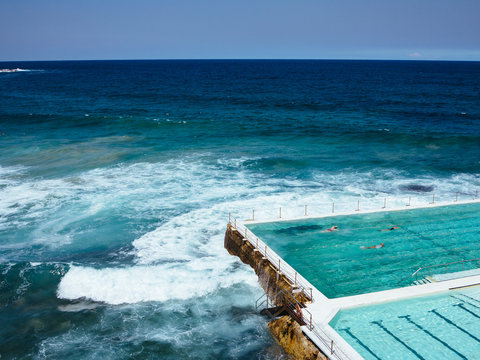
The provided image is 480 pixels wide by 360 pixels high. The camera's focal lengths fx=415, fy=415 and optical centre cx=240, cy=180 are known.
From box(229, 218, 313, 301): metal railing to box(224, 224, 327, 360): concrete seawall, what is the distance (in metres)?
0.12

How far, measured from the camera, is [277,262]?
1611 centimetres

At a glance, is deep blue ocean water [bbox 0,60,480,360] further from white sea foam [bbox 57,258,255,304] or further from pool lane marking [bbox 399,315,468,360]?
pool lane marking [bbox 399,315,468,360]

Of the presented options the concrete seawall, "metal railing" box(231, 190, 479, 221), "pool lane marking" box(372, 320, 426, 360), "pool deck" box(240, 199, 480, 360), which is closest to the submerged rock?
the concrete seawall

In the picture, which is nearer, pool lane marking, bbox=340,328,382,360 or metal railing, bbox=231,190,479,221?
pool lane marking, bbox=340,328,382,360

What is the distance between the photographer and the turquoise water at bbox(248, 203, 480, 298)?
15.5 m

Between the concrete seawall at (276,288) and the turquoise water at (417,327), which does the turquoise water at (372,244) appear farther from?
the turquoise water at (417,327)

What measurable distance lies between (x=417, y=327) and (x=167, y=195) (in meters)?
18.6

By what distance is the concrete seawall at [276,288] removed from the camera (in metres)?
11.9

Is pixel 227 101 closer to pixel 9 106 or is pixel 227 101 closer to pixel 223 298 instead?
pixel 9 106

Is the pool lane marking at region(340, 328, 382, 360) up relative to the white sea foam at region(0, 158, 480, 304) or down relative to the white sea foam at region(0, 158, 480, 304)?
up

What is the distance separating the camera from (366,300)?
13586 mm

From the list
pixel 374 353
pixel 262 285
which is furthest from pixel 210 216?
pixel 374 353

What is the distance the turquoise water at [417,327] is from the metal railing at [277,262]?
1.47 metres

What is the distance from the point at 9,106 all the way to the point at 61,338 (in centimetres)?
6637
